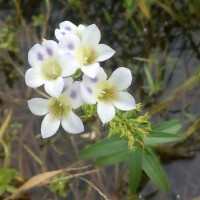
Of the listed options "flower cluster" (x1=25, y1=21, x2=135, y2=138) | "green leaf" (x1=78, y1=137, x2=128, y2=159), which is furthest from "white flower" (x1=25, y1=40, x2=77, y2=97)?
"green leaf" (x1=78, y1=137, x2=128, y2=159)

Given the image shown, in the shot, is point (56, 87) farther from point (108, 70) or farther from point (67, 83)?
point (108, 70)

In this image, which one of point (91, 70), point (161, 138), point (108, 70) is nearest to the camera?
point (91, 70)

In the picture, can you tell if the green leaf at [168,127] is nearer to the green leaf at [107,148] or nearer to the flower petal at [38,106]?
the green leaf at [107,148]

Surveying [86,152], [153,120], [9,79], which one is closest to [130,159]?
[86,152]

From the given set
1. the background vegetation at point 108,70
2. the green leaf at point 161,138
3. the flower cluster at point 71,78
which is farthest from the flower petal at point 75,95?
the background vegetation at point 108,70

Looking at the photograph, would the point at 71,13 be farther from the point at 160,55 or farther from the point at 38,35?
the point at 160,55

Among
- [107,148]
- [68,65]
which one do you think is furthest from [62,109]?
[107,148]
